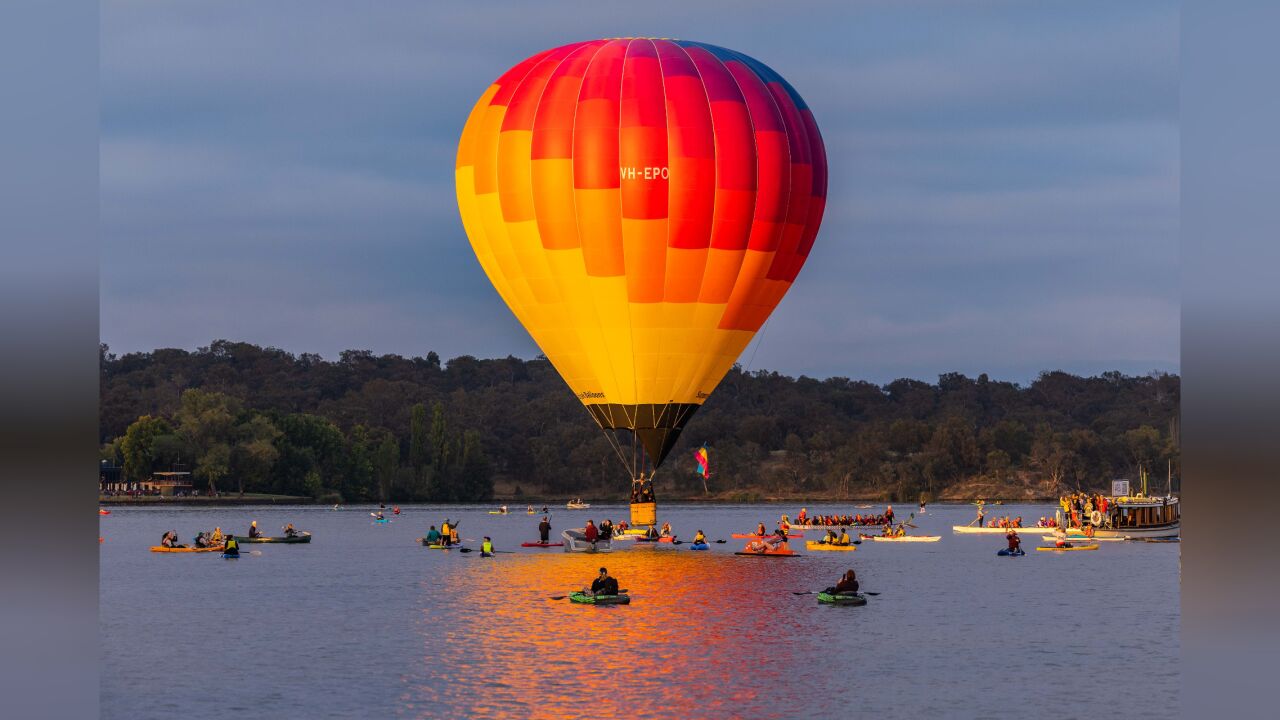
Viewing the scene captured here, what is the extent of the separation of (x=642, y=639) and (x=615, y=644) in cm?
134

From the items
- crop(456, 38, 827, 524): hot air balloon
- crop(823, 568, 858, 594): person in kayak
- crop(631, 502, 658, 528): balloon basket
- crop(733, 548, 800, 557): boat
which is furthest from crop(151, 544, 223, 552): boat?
crop(823, 568, 858, 594): person in kayak

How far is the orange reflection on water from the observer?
39062 mm

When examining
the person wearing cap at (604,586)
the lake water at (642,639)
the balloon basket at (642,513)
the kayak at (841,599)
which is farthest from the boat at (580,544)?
the person wearing cap at (604,586)

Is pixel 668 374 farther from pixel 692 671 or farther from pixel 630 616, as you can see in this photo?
pixel 692 671

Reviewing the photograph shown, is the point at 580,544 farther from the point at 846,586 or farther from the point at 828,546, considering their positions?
the point at 846,586

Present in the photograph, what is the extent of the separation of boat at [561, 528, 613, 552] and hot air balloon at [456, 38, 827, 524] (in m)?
11.1

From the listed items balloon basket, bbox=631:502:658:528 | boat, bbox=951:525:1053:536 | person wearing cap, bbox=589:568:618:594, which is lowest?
boat, bbox=951:525:1053:536

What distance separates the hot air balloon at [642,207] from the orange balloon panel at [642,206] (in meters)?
0.07

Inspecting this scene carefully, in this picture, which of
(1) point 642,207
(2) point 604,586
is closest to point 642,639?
(2) point 604,586

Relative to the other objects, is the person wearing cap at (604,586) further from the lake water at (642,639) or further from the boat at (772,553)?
the boat at (772,553)

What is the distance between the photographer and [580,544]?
83.8m

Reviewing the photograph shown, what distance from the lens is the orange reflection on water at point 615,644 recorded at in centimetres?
3906

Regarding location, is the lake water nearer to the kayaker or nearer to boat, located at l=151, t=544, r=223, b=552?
the kayaker
